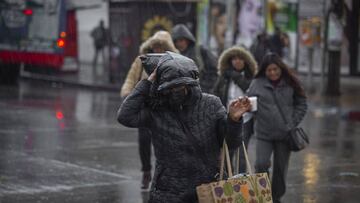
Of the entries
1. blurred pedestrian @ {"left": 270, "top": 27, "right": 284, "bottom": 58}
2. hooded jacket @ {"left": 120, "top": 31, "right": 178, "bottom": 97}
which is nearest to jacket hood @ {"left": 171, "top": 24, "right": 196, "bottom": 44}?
hooded jacket @ {"left": 120, "top": 31, "right": 178, "bottom": 97}

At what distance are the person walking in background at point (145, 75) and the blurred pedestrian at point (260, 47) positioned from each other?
42.0 feet

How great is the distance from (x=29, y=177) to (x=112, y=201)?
1.65 m

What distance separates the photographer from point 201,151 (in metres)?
5.45

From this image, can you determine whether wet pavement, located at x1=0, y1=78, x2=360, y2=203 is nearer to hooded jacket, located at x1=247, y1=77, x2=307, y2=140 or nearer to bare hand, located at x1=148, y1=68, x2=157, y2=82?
hooded jacket, located at x1=247, y1=77, x2=307, y2=140

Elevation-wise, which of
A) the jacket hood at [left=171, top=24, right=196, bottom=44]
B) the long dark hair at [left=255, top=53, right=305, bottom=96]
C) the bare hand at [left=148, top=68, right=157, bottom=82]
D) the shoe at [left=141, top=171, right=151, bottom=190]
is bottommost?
the shoe at [left=141, top=171, right=151, bottom=190]

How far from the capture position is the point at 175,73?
528 cm

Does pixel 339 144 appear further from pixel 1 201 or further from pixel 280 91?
pixel 1 201

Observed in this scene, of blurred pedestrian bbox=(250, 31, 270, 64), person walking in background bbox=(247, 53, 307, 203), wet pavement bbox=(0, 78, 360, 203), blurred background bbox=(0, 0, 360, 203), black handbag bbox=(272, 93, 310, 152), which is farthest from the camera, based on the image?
blurred pedestrian bbox=(250, 31, 270, 64)

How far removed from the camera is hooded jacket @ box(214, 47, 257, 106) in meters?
10.3

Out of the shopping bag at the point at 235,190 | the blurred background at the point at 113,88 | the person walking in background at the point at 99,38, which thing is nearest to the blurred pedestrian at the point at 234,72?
the blurred background at the point at 113,88

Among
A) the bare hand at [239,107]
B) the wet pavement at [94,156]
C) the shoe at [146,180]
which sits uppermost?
the bare hand at [239,107]

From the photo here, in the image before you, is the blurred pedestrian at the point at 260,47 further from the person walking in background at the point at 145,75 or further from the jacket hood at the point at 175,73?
the jacket hood at the point at 175,73

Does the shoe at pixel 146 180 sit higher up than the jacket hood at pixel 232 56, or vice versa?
the jacket hood at pixel 232 56

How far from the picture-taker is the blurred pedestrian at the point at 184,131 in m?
5.34
